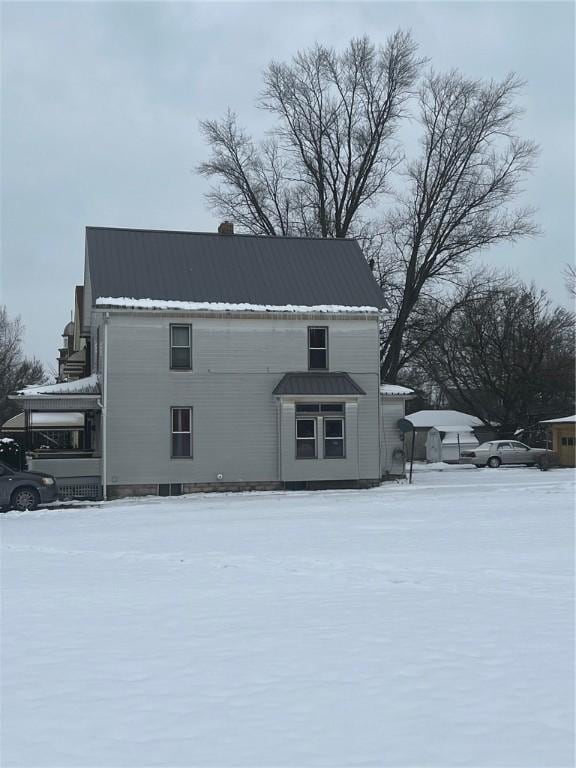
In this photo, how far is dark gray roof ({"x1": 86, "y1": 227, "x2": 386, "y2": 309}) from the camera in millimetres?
30609

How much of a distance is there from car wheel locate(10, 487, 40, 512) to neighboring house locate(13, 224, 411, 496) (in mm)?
3689

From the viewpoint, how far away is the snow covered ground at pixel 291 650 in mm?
6238

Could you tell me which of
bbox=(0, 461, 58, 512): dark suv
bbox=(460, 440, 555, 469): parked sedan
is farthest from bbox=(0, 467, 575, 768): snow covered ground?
bbox=(460, 440, 555, 469): parked sedan

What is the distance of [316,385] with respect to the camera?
30609mm

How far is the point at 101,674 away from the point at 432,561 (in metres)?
7.29

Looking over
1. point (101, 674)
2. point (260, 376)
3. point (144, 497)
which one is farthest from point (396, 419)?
point (101, 674)

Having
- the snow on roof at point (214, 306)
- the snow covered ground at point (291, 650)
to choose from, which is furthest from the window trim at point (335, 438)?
the snow covered ground at point (291, 650)

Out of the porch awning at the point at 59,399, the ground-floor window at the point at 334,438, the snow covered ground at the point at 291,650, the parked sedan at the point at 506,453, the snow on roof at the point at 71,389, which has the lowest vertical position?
the snow covered ground at the point at 291,650

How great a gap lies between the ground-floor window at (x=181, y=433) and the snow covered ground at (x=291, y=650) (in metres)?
12.1

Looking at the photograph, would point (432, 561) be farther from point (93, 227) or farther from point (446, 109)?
point (446, 109)

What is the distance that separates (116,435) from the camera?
2931 cm

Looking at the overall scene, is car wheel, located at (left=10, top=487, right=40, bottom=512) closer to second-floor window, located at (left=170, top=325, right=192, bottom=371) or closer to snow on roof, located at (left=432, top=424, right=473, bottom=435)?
second-floor window, located at (left=170, top=325, right=192, bottom=371)

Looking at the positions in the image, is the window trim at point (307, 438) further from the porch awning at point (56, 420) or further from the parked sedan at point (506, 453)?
the parked sedan at point (506, 453)

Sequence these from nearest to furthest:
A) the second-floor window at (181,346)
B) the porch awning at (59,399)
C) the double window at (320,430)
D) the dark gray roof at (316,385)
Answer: the porch awning at (59,399), the second-floor window at (181,346), the dark gray roof at (316,385), the double window at (320,430)
